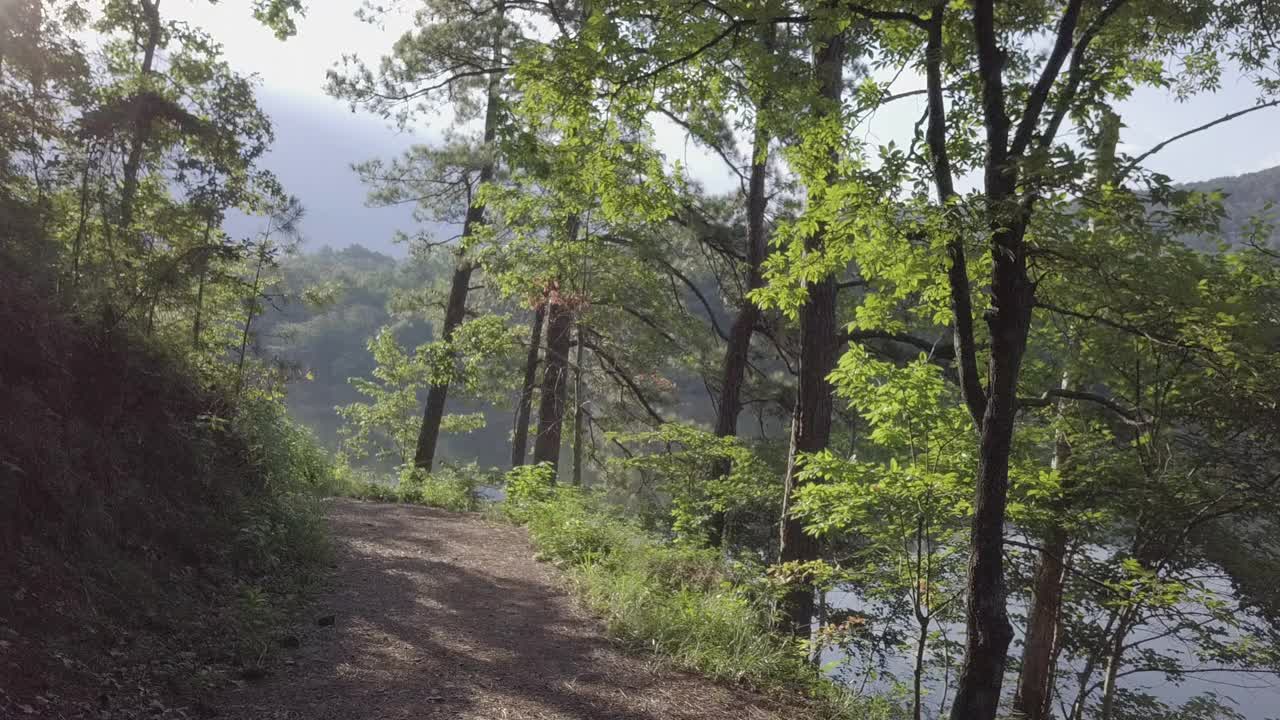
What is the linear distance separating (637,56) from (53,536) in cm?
404

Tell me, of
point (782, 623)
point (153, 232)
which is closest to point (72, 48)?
point (153, 232)

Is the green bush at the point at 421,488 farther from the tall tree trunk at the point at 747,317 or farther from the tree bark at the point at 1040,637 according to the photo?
the tree bark at the point at 1040,637

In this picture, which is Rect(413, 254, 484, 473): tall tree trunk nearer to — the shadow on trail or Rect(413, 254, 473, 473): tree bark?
Rect(413, 254, 473, 473): tree bark

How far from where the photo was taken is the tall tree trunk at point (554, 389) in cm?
1270

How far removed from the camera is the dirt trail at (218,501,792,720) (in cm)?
352

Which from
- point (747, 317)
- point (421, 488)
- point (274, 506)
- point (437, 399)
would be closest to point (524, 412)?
point (437, 399)

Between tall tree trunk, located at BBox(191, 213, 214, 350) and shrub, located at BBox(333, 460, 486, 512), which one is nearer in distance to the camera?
tall tree trunk, located at BBox(191, 213, 214, 350)

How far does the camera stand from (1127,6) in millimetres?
3941

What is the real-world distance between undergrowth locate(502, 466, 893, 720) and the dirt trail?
0.19 meters

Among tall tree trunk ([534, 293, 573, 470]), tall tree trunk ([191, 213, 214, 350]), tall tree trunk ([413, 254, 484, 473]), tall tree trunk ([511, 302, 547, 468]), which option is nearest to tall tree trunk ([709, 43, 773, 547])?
tall tree trunk ([534, 293, 573, 470])

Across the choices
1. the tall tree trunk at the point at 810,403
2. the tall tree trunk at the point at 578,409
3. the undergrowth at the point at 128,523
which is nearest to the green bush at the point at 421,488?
the tall tree trunk at the point at 578,409

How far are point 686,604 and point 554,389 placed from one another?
8167 millimetres

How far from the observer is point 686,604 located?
5.13m

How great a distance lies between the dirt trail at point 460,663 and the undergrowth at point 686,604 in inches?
7.3
